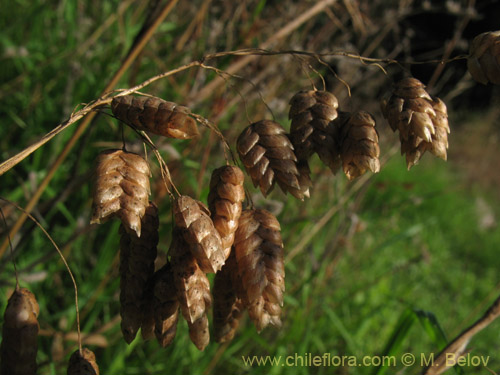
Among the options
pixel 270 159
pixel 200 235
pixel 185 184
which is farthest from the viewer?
pixel 185 184

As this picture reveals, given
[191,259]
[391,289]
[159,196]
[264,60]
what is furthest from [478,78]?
[391,289]

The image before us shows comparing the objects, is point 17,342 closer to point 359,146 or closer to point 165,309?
point 165,309

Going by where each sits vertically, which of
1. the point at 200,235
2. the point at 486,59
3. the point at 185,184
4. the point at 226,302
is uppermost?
the point at 486,59

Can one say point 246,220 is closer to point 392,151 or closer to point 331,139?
point 331,139

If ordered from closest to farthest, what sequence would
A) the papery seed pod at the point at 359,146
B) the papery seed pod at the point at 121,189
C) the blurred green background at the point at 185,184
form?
the papery seed pod at the point at 121,189 → the papery seed pod at the point at 359,146 → the blurred green background at the point at 185,184

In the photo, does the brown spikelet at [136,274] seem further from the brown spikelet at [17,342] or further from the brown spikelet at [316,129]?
the brown spikelet at [316,129]

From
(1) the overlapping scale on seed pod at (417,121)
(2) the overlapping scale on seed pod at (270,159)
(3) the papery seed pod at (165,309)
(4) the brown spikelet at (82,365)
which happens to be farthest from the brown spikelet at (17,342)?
(1) the overlapping scale on seed pod at (417,121)

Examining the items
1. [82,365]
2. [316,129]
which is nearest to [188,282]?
[82,365]
